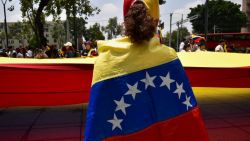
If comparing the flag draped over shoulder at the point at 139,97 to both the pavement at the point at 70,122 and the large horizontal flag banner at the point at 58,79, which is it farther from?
the pavement at the point at 70,122

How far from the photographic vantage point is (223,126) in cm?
613

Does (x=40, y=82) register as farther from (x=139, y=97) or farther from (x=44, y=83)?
(x=139, y=97)

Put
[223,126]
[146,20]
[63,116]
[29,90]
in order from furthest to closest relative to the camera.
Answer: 1. [63,116]
2. [223,126]
3. [29,90]
4. [146,20]

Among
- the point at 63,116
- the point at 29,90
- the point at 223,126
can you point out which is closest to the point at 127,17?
the point at 29,90

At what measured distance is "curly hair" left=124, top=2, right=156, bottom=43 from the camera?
2518 millimetres

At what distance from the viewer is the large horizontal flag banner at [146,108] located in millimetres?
→ 2576

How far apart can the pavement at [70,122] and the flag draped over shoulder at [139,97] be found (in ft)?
9.40

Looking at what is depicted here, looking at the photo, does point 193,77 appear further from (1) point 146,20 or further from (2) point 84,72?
(1) point 146,20

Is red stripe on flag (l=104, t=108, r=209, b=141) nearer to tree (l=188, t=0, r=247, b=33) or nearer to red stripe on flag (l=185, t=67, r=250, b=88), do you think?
red stripe on flag (l=185, t=67, r=250, b=88)

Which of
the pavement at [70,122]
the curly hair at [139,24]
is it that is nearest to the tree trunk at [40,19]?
the pavement at [70,122]

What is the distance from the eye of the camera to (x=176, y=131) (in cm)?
271

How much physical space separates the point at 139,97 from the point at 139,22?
0.58 m

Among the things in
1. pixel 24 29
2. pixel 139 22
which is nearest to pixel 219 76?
pixel 139 22

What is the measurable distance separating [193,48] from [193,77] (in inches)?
446
